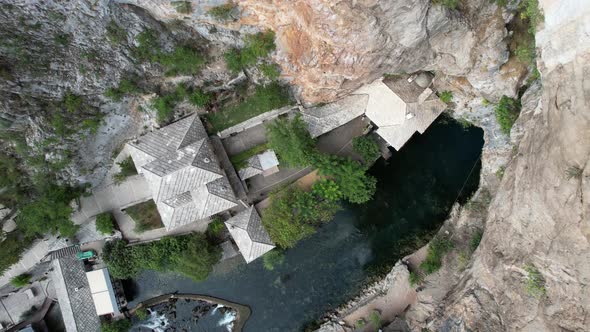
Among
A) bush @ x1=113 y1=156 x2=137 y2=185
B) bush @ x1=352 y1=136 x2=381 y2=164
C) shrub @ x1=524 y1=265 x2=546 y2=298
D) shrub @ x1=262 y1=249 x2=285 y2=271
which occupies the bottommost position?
shrub @ x1=524 y1=265 x2=546 y2=298

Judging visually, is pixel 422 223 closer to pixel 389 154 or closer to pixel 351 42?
pixel 389 154

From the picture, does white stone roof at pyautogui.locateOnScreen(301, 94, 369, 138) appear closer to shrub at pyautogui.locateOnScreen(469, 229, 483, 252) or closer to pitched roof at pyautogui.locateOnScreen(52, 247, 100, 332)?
shrub at pyautogui.locateOnScreen(469, 229, 483, 252)

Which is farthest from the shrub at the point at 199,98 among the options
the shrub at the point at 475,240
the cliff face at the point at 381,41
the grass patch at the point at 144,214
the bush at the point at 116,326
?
the shrub at the point at 475,240

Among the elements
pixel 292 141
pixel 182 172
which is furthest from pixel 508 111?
pixel 182 172

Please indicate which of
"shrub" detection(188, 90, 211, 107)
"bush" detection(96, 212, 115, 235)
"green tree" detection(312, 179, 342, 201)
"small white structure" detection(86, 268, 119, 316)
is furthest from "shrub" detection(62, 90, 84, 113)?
"green tree" detection(312, 179, 342, 201)

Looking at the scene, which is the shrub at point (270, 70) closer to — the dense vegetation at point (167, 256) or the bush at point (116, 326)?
the dense vegetation at point (167, 256)

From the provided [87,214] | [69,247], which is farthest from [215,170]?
[69,247]

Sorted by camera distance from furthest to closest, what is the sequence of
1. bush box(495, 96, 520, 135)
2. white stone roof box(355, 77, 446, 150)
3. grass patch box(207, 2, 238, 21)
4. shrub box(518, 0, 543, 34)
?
white stone roof box(355, 77, 446, 150) < bush box(495, 96, 520, 135) < grass patch box(207, 2, 238, 21) < shrub box(518, 0, 543, 34)
